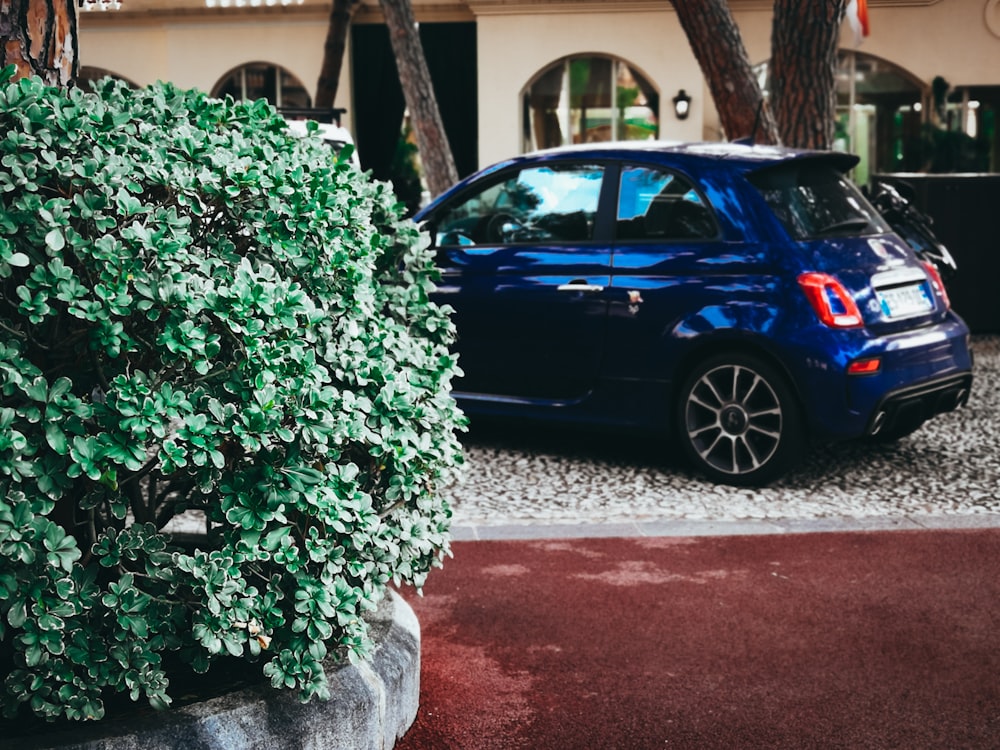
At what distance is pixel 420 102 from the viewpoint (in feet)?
48.1

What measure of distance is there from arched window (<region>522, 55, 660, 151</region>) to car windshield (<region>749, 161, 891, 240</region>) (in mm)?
14283

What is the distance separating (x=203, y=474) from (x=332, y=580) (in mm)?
425

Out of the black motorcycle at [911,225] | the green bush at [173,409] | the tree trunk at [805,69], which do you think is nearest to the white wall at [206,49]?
the tree trunk at [805,69]

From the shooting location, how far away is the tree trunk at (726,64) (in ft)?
33.3

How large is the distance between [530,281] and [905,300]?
6.84 feet

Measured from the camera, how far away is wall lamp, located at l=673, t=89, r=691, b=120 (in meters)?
20.8

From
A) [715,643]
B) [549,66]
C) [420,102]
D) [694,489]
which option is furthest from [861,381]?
[549,66]

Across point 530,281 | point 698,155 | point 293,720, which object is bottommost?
point 293,720

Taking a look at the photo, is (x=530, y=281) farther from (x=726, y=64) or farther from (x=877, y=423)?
(x=726, y=64)

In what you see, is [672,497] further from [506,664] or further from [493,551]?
[506,664]

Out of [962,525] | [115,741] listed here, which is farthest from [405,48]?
[115,741]

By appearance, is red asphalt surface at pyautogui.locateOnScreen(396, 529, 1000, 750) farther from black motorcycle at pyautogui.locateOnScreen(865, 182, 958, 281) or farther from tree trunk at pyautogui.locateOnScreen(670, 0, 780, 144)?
tree trunk at pyautogui.locateOnScreen(670, 0, 780, 144)

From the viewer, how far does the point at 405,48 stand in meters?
14.8

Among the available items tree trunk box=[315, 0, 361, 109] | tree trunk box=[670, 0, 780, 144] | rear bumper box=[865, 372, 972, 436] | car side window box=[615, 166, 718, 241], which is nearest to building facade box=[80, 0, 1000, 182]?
tree trunk box=[315, 0, 361, 109]
